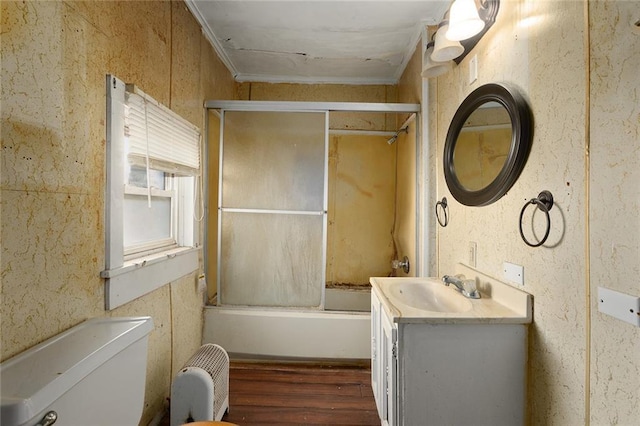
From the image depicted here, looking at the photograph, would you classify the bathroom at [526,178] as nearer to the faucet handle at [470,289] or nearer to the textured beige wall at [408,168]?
the faucet handle at [470,289]

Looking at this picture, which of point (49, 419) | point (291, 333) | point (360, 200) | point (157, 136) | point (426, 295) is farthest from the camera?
point (360, 200)

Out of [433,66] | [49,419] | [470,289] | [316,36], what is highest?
[316,36]

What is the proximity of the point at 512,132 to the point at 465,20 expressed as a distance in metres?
0.56

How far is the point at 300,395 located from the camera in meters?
1.88

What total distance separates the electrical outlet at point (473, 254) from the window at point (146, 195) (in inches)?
64.8

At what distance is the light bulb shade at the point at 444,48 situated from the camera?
56.0 inches

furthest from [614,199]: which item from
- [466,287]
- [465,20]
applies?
[465,20]

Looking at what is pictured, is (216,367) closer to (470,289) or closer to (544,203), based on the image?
(470,289)

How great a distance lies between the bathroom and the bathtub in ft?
2.83

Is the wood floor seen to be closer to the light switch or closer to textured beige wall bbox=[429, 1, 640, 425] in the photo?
textured beige wall bbox=[429, 1, 640, 425]

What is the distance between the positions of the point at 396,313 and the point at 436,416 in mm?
436

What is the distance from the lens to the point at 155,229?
5.56 ft

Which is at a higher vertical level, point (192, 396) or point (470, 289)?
point (470, 289)

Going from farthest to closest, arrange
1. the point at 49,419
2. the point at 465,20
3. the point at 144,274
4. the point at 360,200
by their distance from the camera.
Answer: the point at 360,200 → the point at 144,274 → the point at 465,20 → the point at 49,419
